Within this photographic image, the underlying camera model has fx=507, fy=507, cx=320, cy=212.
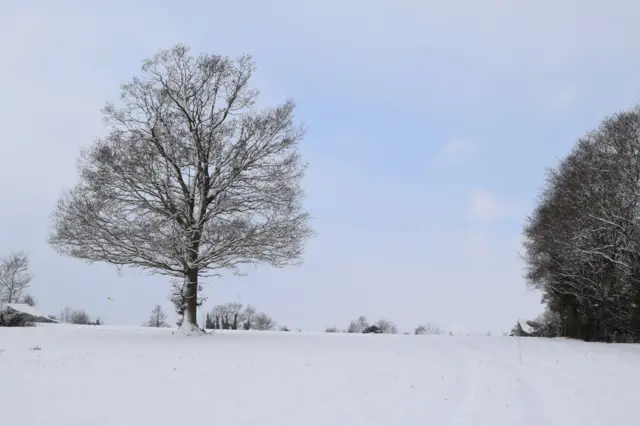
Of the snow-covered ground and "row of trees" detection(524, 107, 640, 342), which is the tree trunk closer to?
the snow-covered ground

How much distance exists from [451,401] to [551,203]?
86.0 feet

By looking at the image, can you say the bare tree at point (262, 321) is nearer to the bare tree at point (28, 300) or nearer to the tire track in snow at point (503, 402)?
the bare tree at point (28, 300)

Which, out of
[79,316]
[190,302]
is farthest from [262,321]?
[190,302]

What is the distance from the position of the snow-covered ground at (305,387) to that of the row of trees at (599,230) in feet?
38.5

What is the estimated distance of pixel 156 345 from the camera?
17125 millimetres

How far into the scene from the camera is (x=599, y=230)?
85.9ft

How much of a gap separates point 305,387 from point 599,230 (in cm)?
2218

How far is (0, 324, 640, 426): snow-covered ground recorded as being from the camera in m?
7.37

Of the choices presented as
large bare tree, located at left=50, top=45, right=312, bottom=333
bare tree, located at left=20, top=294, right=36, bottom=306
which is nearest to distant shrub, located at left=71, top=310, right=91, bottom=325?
bare tree, located at left=20, top=294, right=36, bottom=306

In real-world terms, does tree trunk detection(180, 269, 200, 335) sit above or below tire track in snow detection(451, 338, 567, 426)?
above

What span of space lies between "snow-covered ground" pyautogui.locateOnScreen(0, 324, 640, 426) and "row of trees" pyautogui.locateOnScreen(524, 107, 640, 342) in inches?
462

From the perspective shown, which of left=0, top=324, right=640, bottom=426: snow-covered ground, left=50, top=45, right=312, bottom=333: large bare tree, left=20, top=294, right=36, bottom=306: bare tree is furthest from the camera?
left=20, top=294, right=36, bottom=306: bare tree

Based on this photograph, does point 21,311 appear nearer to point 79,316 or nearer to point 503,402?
point 503,402

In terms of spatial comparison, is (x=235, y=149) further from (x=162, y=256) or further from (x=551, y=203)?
(x=551, y=203)
